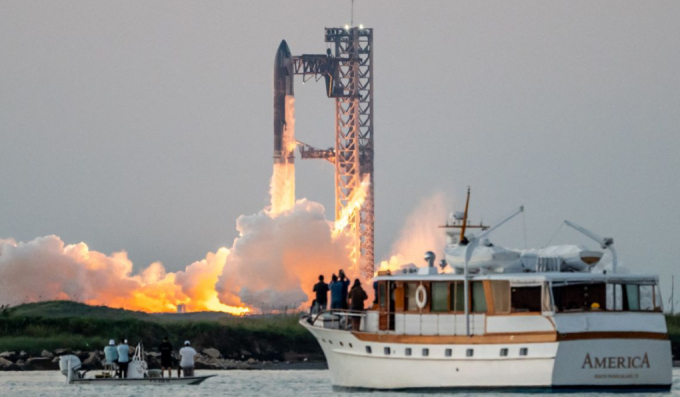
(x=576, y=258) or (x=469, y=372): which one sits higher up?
(x=576, y=258)

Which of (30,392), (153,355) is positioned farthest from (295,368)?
(30,392)

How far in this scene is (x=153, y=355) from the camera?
90.4 m

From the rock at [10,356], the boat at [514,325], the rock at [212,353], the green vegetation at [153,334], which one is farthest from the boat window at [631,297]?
the rock at [10,356]

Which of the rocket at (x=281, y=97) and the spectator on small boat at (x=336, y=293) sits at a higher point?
the rocket at (x=281, y=97)

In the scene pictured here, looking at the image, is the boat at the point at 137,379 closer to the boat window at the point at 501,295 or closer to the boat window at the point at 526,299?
the boat window at the point at 501,295

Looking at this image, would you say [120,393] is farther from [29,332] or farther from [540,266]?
[29,332]

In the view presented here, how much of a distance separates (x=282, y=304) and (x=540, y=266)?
60.2m

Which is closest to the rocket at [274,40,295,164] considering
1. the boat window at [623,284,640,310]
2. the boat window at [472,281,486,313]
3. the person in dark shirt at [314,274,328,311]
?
the person in dark shirt at [314,274,328,311]

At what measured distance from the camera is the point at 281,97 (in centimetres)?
13188

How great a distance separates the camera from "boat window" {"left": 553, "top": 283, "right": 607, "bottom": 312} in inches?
2368

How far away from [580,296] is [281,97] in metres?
72.5

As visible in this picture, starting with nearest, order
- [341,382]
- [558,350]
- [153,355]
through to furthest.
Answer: [558,350], [341,382], [153,355]

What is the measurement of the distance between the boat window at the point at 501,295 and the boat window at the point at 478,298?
570mm

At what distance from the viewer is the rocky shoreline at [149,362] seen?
88.4m
